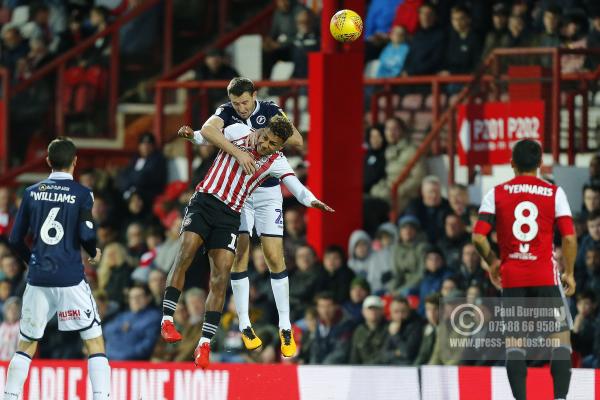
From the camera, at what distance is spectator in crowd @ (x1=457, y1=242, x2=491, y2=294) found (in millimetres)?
14784

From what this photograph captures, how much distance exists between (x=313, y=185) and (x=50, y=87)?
422 cm

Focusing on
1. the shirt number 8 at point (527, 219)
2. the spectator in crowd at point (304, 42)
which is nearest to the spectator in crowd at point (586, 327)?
the shirt number 8 at point (527, 219)

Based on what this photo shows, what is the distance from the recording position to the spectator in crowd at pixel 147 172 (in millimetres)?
18359

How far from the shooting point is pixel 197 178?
17.7 metres

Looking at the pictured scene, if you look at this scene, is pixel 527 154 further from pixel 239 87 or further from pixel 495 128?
pixel 495 128

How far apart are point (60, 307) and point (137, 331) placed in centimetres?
451

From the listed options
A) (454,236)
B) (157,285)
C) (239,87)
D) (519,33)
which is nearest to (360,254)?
(454,236)

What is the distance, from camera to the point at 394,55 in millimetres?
17688

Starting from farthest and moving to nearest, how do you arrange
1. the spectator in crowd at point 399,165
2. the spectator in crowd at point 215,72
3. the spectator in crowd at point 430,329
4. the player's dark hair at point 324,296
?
the spectator in crowd at point 215,72 < the spectator in crowd at point 399,165 < the player's dark hair at point 324,296 < the spectator in crowd at point 430,329

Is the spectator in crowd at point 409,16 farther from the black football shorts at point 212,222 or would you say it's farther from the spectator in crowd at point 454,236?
the black football shorts at point 212,222

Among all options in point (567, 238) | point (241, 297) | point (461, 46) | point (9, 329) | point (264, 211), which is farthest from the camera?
point (461, 46)

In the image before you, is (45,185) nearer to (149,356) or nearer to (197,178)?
(149,356)

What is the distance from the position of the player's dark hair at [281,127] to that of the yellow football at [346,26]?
1.67m

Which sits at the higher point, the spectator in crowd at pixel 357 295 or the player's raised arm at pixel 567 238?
the player's raised arm at pixel 567 238
